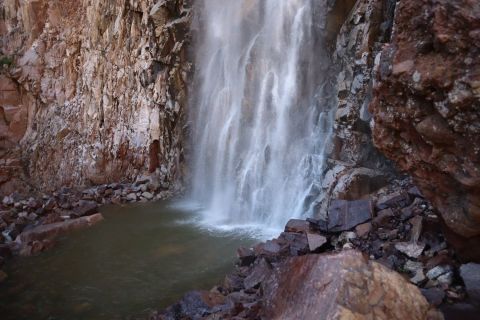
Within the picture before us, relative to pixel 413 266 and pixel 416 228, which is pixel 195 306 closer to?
pixel 413 266

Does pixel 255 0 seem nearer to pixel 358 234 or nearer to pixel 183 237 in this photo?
pixel 183 237

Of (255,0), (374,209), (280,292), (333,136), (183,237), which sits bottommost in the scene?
(183,237)

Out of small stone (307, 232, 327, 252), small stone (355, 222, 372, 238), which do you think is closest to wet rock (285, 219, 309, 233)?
small stone (307, 232, 327, 252)

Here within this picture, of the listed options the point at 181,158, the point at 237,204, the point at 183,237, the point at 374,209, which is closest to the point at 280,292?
the point at 374,209

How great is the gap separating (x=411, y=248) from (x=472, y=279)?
116cm

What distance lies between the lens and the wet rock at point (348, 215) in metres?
7.27

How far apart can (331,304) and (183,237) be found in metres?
6.67

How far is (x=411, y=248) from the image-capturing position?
5730 mm

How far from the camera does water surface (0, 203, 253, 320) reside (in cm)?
722

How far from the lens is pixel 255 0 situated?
47.8 ft

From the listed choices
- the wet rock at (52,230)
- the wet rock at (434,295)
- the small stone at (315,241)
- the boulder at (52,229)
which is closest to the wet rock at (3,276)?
the wet rock at (52,230)

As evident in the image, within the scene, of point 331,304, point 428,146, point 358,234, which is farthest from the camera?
point 358,234

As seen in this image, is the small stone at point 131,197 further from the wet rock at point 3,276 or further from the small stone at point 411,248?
the small stone at point 411,248

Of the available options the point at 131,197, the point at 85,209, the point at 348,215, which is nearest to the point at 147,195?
the point at 131,197
